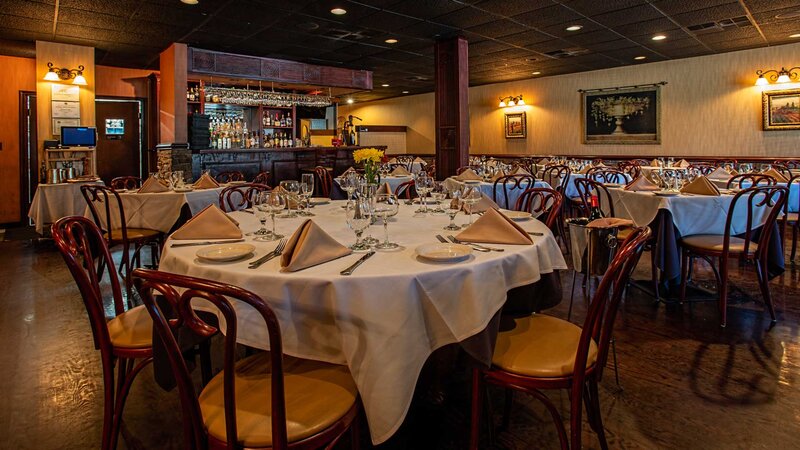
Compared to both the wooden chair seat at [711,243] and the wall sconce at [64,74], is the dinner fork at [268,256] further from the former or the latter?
the wall sconce at [64,74]

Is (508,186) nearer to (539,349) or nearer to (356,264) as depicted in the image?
(539,349)

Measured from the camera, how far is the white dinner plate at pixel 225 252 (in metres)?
1.66

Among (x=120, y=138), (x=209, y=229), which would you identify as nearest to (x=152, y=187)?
(x=209, y=229)

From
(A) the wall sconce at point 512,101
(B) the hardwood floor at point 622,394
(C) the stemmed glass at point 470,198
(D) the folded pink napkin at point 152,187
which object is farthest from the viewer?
(A) the wall sconce at point 512,101

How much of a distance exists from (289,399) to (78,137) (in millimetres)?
7971

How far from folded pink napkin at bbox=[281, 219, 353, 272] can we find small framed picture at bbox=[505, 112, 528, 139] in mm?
11320

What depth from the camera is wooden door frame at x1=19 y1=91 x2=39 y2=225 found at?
8352 mm

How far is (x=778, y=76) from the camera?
8469mm

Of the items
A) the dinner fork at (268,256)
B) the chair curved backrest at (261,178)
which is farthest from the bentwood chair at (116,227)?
the dinner fork at (268,256)

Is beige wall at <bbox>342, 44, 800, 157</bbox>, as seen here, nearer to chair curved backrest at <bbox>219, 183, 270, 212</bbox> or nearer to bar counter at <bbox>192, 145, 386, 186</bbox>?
bar counter at <bbox>192, 145, 386, 186</bbox>

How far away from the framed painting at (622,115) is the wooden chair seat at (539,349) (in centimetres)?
965

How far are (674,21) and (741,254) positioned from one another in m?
4.89

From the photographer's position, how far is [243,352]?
284 centimetres

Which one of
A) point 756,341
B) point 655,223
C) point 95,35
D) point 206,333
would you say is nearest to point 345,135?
point 95,35
